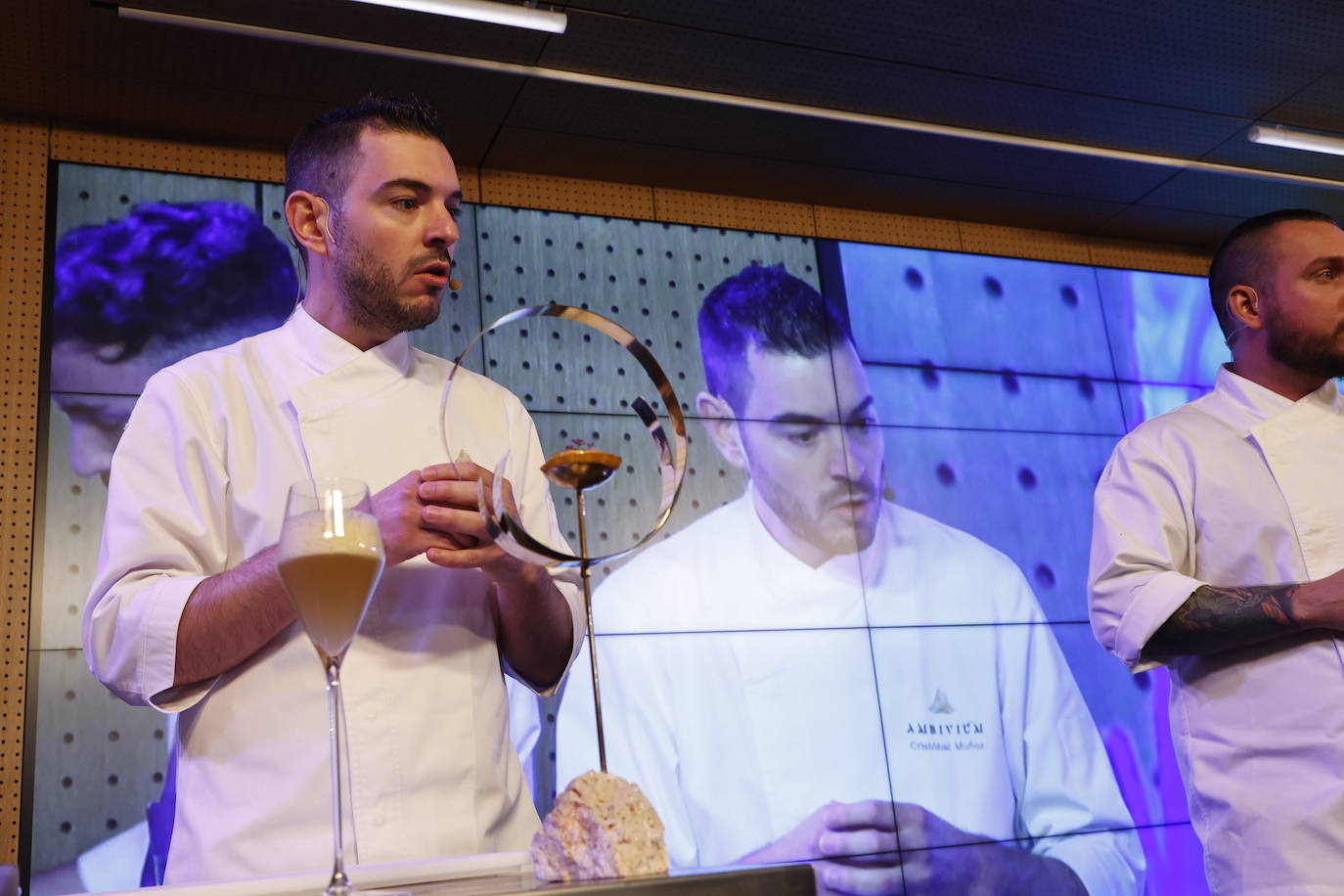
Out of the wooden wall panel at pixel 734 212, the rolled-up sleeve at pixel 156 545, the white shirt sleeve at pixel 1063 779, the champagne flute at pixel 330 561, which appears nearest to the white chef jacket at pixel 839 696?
the white shirt sleeve at pixel 1063 779

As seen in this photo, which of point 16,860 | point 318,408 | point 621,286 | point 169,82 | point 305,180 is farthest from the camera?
point 621,286

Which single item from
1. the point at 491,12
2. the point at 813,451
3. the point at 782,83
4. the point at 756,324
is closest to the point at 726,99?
the point at 782,83

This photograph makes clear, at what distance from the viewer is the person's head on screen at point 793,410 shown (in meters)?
4.14

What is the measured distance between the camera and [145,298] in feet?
11.8

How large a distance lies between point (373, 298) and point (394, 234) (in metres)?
0.09

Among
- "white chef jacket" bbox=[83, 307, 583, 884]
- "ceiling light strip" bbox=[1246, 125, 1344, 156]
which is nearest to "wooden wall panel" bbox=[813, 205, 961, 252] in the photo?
"ceiling light strip" bbox=[1246, 125, 1344, 156]

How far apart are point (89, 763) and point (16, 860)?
278 mm

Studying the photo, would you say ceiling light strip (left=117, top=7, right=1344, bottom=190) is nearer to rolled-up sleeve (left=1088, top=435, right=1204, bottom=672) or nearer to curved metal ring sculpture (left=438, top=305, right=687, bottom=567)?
A: rolled-up sleeve (left=1088, top=435, right=1204, bottom=672)

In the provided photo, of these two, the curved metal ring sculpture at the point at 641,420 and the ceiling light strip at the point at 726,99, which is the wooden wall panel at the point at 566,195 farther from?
the curved metal ring sculpture at the point at 641,420

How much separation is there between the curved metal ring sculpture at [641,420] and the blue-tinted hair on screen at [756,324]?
2.99 m

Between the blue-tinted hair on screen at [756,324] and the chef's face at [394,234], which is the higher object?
the blue-tinted hair on screen at [756,324]

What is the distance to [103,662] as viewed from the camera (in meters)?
1.29

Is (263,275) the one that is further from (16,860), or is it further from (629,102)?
(16,860)

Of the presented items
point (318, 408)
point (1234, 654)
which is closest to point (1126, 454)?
point (1234, 654)
